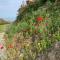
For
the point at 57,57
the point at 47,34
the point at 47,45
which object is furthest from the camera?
the point at 47,34

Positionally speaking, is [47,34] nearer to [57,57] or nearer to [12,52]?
[12,52]

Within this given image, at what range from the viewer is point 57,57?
754 centimetres

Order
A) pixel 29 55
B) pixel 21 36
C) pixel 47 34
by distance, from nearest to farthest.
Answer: pixel 29 55, pixel 47 34, pixel 21 36

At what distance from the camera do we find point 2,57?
32.4ft

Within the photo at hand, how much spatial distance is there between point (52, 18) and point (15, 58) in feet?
10.2

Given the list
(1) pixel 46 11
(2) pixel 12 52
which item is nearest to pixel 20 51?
(2) pixel 12 52

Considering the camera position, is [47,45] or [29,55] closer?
[29,55]

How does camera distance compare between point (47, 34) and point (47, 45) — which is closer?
point (47, 45)

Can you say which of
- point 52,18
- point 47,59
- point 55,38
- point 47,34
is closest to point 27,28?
point 52,18

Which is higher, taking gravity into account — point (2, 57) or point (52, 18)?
point (52, 18)

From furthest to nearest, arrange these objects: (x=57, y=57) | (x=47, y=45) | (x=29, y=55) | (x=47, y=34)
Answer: (x=47, y=34) < (x=47, y=45) < (x=29, y=55) < (x=57, y=57)

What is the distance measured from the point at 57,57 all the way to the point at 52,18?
4.44 meters

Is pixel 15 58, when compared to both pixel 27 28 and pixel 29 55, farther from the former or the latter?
pixel 27 28

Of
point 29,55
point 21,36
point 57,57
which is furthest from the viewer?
point 21,36
